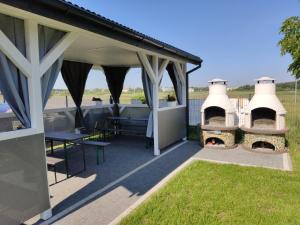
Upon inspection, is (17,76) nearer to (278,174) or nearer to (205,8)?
(278,174)

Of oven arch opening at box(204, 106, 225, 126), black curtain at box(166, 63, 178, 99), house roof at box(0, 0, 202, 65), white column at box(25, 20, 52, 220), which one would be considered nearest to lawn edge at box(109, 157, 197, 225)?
white column at box(25, 20, 52, 220)

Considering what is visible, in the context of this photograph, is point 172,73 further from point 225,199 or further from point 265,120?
point 225,199

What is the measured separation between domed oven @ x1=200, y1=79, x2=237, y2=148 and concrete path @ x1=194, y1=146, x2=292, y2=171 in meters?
0.44

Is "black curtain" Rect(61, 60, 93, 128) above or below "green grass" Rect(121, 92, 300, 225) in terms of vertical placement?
above

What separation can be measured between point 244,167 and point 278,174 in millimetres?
663

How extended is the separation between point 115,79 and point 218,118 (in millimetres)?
4766

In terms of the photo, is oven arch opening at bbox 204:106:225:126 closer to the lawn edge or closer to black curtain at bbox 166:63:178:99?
black curtain at bbox 166:63:178:99

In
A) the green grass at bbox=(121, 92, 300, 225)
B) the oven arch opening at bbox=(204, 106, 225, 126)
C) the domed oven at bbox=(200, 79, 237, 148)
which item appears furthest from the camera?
the oven arch opening at bbox=(204, 106, 225, 126)

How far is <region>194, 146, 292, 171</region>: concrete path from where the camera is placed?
5.16 meters

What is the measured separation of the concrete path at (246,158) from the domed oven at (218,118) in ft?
1.44

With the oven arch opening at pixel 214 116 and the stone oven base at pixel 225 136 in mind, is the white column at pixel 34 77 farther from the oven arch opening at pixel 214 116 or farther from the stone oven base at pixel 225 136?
the oven arch opening at pixel 214 116

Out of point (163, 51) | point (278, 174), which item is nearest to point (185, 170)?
point (278, 174)

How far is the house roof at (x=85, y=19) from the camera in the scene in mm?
2523

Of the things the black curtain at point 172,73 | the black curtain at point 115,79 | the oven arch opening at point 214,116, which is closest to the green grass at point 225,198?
the oven arch opening at point 214,116
